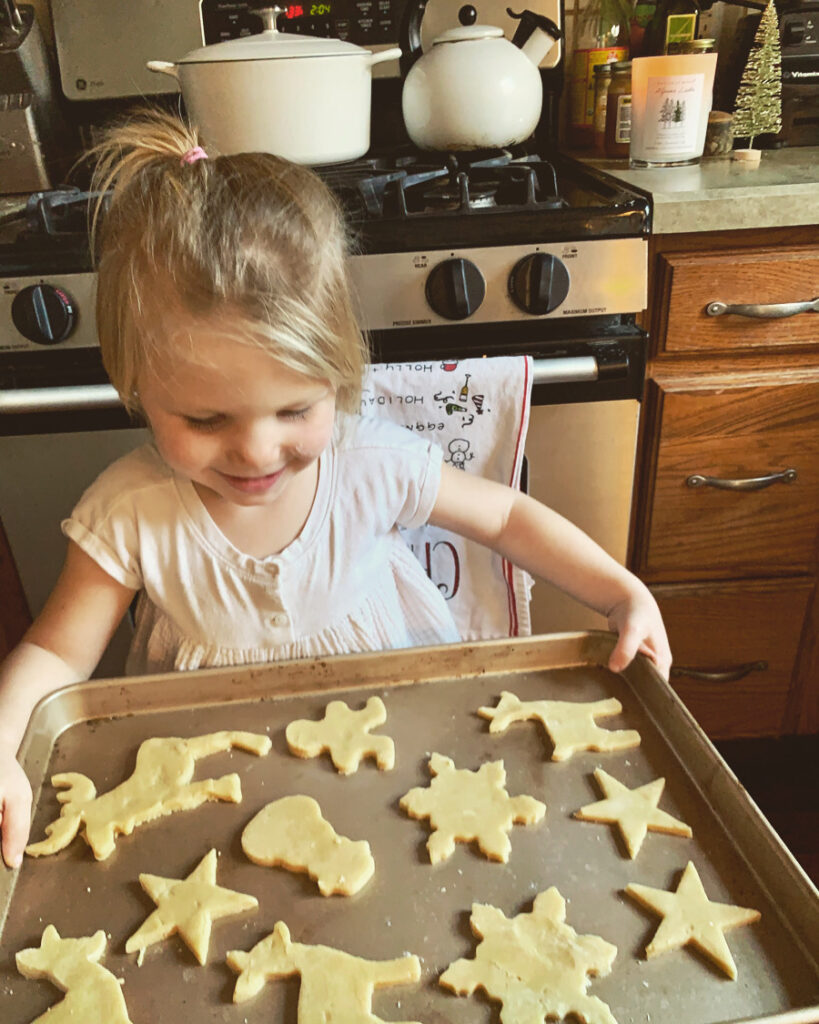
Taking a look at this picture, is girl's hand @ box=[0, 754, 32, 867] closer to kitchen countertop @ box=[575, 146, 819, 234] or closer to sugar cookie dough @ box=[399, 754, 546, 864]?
sugar cookie dough @ box=[399, 754, 546, 864]

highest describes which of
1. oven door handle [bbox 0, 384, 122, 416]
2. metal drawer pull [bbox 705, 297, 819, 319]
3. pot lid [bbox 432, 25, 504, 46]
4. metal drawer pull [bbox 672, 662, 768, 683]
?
pot lid [bbox 432, 25, 504, 46]

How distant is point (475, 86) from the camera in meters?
1.04

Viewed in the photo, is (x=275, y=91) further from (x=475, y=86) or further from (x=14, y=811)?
(x=14, y=811)

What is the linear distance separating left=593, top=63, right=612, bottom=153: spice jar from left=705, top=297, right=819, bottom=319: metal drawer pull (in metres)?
0.46

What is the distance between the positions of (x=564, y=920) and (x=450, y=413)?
1.82 ft

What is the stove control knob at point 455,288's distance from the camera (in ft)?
3.04

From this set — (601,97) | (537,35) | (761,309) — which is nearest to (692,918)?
(761,309)

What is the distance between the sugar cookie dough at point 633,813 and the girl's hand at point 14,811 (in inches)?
15.2

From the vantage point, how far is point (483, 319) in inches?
38.4

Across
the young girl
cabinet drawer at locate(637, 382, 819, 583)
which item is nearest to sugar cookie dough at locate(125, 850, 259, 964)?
the young girl

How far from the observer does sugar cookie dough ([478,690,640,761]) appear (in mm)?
648

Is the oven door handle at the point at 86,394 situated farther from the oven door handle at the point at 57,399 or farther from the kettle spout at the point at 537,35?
the kettle spout at the point at 537,35

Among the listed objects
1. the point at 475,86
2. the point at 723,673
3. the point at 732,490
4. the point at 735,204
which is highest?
the point at 475,86

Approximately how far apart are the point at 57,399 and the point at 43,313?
10 cm
